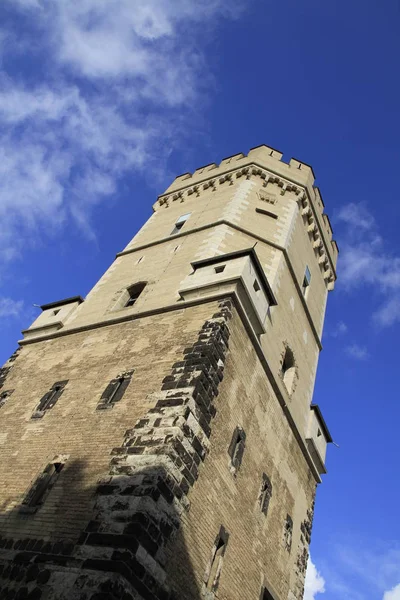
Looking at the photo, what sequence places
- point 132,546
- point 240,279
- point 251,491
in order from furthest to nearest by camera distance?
point 240,279 → point 251,491 → point 132,546

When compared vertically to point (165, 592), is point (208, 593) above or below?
above

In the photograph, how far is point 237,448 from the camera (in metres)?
9.67

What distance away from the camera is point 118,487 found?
7359mm

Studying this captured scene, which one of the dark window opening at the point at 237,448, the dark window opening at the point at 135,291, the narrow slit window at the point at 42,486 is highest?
the dark window opening at the point at 135,291

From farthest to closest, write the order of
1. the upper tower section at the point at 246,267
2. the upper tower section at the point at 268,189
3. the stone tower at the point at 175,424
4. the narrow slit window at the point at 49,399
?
the upper tower section at the point at 268,189 → the upper tower section at the point at 246,267 → the narrow slit window at the point at 49,399 → the stone tower at the point at 175,424

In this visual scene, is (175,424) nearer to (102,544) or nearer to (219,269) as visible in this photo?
(102,544)

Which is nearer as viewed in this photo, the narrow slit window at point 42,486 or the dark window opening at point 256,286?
the narrow slit window at point 42,486

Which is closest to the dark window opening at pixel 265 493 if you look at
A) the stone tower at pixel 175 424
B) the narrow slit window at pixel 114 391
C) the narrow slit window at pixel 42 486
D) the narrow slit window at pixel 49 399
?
the stone tower at pixel 175 424

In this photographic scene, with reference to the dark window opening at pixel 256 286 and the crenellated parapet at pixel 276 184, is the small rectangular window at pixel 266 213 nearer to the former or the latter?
the crenellated parapet at pixel 276 184

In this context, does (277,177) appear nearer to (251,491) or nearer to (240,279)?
(240,279)

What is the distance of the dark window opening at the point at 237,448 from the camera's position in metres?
9.43

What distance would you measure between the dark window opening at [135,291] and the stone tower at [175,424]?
0.12 ft

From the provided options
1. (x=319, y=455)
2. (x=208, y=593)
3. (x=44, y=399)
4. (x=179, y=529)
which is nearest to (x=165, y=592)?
(x=179, y=529)

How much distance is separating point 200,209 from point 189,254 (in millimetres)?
3714
